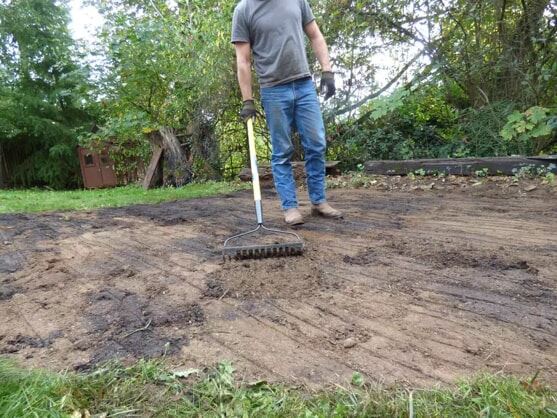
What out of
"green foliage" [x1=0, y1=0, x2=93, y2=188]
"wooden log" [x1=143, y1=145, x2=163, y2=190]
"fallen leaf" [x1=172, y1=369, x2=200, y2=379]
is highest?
"green foliage" [x1=0, y1=0, x2=93, y2=188]

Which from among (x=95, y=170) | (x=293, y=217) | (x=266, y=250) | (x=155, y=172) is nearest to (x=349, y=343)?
(x=266, y=250)

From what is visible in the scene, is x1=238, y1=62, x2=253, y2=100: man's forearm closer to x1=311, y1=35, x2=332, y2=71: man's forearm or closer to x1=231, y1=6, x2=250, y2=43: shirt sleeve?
x1=231, y1=6, x2=250, y2=43: shirt sleeve

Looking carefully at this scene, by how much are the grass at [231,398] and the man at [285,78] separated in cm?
201

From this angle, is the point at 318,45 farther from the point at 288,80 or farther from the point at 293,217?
the point at 293,217

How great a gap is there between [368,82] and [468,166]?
98.8 inches

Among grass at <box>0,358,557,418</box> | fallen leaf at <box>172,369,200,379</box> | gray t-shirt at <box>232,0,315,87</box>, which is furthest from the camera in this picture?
gray t-shirt at <box>232,0,315,87</box>

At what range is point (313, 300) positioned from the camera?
1778 millimetres

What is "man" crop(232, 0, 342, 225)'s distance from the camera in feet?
10.3

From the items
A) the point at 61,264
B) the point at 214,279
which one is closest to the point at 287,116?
the point at 214,279

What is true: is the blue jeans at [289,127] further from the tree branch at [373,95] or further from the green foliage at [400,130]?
the tree branch at [373,95]

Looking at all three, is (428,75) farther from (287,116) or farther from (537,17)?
(287,116)

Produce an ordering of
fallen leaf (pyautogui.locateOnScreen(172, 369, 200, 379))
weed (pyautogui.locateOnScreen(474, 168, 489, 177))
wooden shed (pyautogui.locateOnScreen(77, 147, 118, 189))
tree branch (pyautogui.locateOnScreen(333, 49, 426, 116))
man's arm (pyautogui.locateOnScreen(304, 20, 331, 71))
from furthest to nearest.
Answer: wooden shed (pyautogui.locateOnScreen(77, 147, 118, 189)) < tree branch (pyautogui.locateOnScreen(333, 49, 426, 116)) < weed (pyautogui.locateOnScreen(474, 168, 489, 177)) < man's arm (pyautogui.locateOnScreen(304, 20, 331, 71)) < fallen leaf (pyautogui.locateOnScreen(172, 369, 200, 379))

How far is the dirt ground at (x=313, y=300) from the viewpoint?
1.34 metres

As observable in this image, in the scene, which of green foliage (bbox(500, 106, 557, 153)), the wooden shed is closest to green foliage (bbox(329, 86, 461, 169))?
green foliage (bbox(500, 106, 557, 153))
